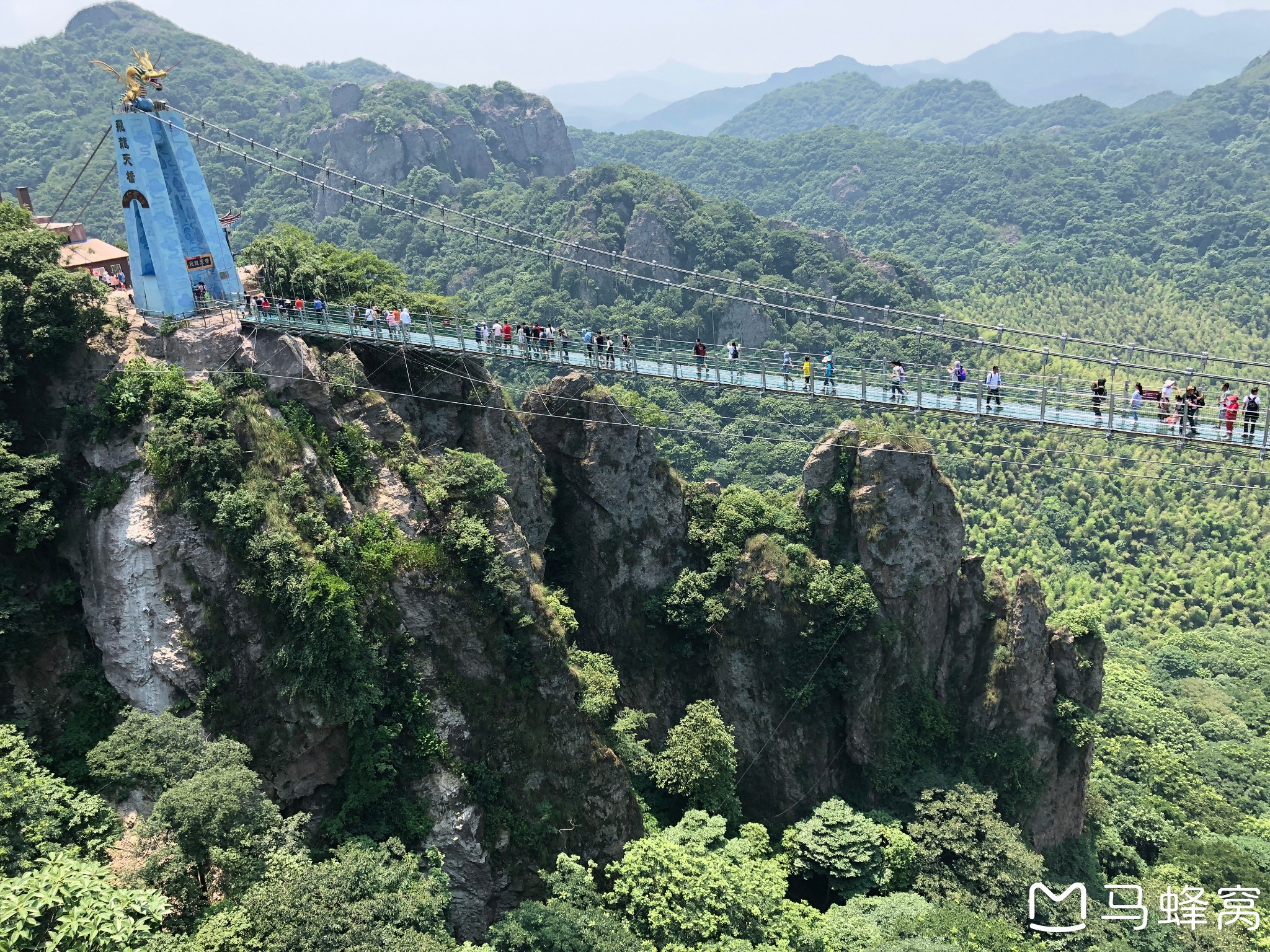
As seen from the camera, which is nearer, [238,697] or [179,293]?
[238,697]

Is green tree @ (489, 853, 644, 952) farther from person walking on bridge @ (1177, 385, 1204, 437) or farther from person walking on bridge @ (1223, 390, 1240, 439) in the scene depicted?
person walking on bridge @ (1223, 390, 1240, 439)

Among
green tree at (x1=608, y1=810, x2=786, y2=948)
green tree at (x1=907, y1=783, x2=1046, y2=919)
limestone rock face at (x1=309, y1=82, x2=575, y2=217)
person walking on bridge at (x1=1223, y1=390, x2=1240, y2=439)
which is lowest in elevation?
green tree at (x1=907, y1=783, x2=1046, y2=919)

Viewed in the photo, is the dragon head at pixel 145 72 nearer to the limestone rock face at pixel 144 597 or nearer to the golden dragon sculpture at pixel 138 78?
the golden dragon sculpture at pixel 138 78

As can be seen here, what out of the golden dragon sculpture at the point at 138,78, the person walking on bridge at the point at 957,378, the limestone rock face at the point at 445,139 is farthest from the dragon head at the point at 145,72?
the limestone rock face at the point at 445,139

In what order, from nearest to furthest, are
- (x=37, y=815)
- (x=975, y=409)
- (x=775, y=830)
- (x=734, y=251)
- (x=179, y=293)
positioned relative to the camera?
(x=37, y=815) < (x=975, y=409) < (x=179, y=293) < (x=775, y=830) < (x=734, y=251)

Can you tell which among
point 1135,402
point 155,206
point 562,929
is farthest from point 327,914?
point 1135,402

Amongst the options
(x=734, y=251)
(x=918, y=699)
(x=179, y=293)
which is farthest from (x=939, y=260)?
(x=179, y=293)

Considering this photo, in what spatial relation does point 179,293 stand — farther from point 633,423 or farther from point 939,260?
point 939,260

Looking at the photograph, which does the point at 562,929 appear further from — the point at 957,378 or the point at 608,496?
the point at 957,378

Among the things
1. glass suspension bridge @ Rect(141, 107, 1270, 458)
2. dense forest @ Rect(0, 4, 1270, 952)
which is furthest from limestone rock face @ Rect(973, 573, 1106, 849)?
glass suspension bridge @ Rect(141, 107, 1270, 458)
